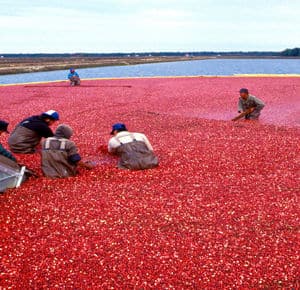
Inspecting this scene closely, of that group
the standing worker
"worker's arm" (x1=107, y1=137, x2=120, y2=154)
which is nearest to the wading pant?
"worker's arm" (x1=107, y1=137, x2=120, y2=154)

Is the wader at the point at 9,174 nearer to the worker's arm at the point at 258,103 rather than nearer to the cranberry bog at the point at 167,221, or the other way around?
the cranberry bog at the point at 167,221

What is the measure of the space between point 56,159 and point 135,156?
159 cm

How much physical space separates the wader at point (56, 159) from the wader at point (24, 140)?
58.2 inches

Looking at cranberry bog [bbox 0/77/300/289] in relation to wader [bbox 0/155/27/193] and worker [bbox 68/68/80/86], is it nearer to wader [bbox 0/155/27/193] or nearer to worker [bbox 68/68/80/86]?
wader [bbox 0/155/27/193]

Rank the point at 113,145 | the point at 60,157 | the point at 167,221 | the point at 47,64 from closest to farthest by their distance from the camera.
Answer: the point at 167,221, the point at 60,157, the point at 113,145, the point at 47,64

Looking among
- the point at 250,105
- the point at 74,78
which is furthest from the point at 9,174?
the point at 74,78

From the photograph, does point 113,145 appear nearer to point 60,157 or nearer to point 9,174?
point 60,157

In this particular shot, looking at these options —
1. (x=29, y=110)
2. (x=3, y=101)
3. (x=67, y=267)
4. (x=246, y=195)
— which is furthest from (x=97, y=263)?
(x=3, y=101)

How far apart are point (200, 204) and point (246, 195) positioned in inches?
35.6

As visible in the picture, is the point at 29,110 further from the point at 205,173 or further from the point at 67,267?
the point at 67,267

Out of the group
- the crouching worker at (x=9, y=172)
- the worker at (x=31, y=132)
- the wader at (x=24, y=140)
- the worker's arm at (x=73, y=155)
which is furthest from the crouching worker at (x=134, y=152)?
the wader at (x=24, y=140)

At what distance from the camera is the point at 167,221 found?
17.8ft

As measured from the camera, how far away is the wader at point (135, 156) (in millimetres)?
7564

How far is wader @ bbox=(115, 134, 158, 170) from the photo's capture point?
7.56 metres
